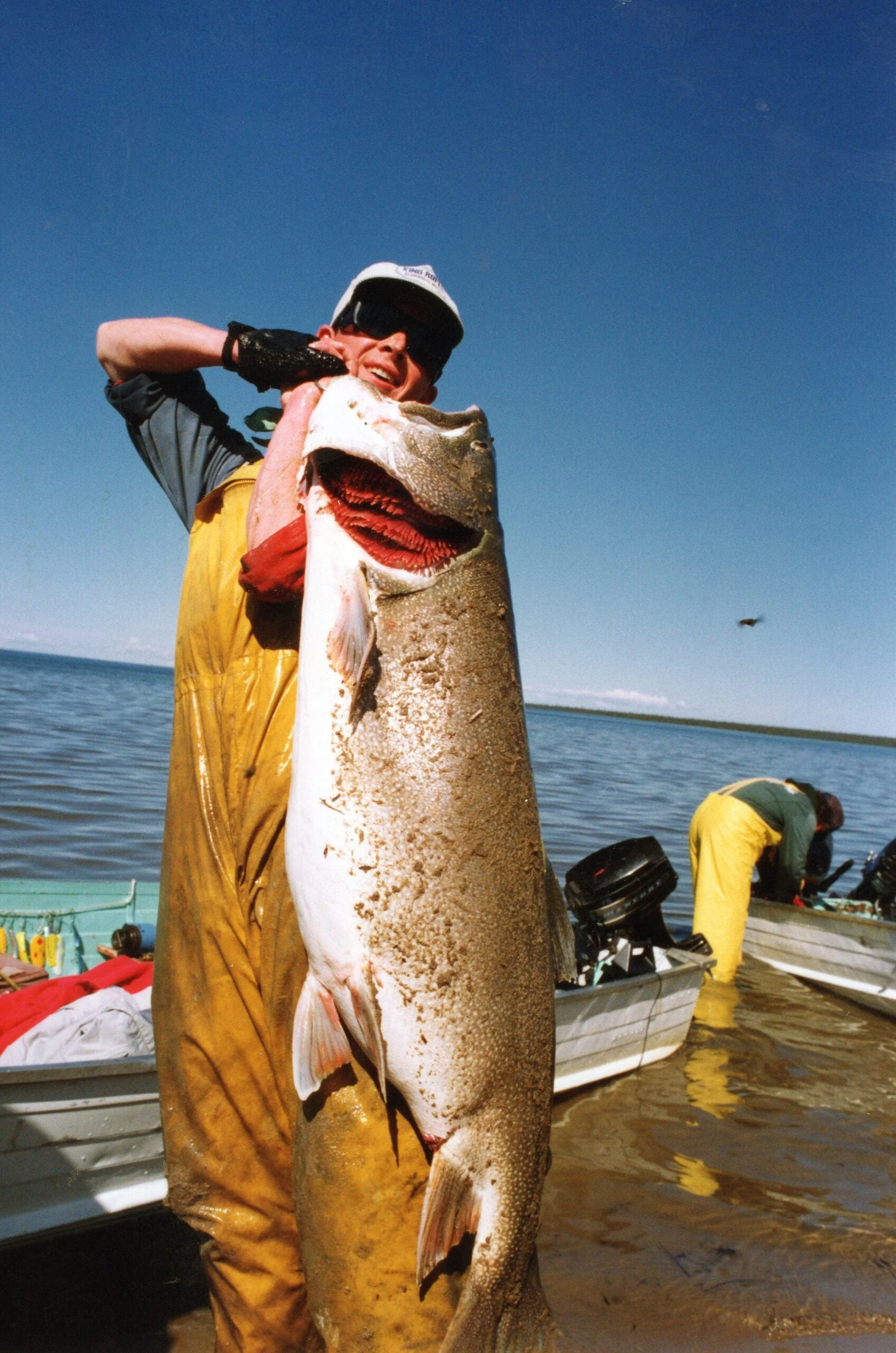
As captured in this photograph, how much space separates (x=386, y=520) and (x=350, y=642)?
0.35m

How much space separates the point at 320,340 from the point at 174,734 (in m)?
1.09

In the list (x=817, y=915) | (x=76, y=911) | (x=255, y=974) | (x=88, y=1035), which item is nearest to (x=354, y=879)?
(x=255, y=974)

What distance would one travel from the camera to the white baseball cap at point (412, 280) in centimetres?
221

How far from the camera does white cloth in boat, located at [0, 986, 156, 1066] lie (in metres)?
3.74

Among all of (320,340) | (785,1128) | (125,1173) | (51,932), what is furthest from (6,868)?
(320,340)

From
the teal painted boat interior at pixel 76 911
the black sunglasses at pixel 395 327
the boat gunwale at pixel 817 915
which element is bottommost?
the teal painted boat interior at pixel 76 911

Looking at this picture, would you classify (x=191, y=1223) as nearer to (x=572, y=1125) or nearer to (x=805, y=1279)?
(x=805, y=1279)

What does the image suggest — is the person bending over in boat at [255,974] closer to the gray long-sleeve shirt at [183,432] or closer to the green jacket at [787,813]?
the gray long-sleeve shirt at [183,432]

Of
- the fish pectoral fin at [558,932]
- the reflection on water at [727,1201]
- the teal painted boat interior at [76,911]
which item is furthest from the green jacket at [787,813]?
the fish pectoral fin at [558,932]

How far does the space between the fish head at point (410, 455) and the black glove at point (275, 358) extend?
0.15m

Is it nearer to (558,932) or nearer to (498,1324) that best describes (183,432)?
(558,932)

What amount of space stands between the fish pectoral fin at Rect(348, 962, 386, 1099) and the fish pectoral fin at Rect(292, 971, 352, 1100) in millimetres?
51

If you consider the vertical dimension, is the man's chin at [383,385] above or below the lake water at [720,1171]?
above

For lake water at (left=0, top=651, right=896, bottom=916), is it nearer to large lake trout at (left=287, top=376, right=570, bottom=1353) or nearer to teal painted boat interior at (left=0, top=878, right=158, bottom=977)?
teal painted boat interior at (left=0, top=878, right=158, bottom=977)
